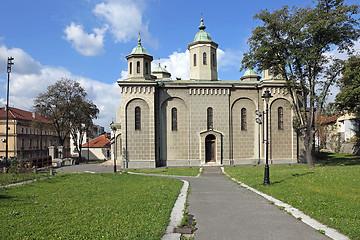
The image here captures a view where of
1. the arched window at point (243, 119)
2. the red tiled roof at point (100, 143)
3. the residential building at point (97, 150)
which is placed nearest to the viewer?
the arched window at point (243, 119)

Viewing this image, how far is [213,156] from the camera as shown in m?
31.0

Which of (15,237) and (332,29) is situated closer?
(15,237)

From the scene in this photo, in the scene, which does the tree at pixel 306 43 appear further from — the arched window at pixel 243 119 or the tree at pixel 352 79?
the arched window at pixel 243 119

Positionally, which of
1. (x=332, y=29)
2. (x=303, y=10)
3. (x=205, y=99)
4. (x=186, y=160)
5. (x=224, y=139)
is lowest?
(x=186, y=160)

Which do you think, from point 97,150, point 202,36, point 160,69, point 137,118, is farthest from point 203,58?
point 97,150

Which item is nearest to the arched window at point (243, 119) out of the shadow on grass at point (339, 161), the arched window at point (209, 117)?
the arched window at point (209, 117)

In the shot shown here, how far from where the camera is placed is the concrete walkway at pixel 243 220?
6.53 m

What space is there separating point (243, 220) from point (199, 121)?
2310cm

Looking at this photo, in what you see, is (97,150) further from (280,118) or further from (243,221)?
(243,221)

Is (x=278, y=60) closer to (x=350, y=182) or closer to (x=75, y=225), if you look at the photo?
(x=350, y=182)

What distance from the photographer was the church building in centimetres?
2962

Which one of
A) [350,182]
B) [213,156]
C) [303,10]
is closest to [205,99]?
[213,156]

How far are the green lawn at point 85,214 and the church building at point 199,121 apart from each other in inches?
702

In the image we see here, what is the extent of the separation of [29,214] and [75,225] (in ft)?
7.80
